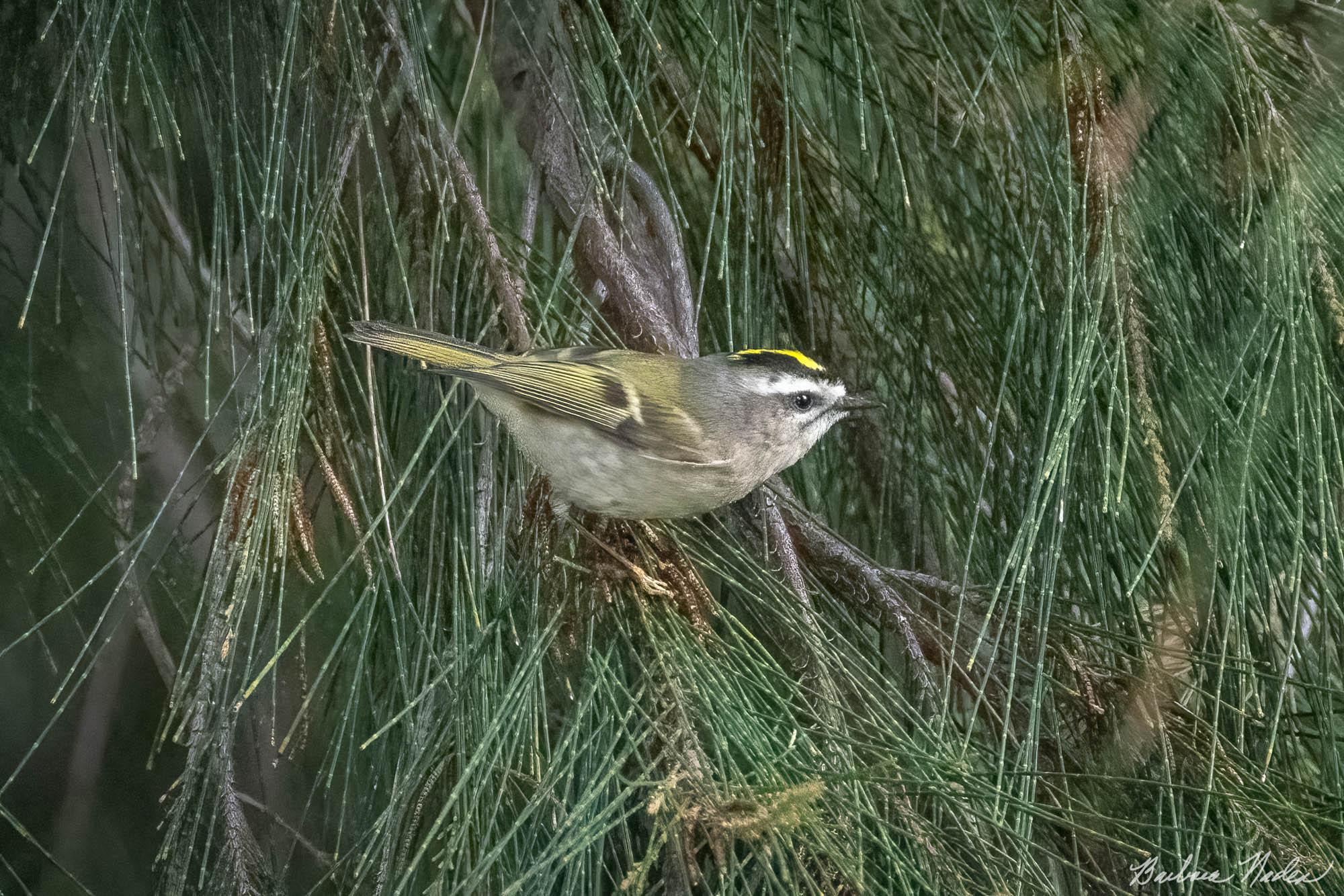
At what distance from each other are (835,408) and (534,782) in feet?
2.89

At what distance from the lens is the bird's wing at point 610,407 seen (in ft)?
5.81

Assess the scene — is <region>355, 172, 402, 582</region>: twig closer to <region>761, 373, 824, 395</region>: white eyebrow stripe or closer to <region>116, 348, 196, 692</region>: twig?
<region>116, 348, 196, 692</region>: twig

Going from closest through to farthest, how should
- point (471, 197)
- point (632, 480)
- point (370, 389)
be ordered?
point (370, 389), point (471, 197), point (632, 480)

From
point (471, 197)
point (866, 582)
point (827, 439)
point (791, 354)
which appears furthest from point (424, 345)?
point (827, 439)

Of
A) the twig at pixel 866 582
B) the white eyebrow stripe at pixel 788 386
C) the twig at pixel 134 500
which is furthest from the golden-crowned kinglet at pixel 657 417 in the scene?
the twig at pixel 134 500

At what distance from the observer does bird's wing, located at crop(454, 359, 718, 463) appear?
5.81ft

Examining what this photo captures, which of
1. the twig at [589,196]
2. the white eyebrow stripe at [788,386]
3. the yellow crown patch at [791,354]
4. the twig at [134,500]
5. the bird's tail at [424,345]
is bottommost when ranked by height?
the twig at [134,500]

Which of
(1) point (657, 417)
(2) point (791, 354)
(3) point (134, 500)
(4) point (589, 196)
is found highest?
(4) point (589, 196)

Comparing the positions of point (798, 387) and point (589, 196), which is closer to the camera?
point (589, 196)

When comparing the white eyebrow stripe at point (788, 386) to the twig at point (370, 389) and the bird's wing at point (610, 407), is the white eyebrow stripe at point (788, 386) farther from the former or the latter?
the twig at point (370, 389)

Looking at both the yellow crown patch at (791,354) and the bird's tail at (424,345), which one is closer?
the bird's tail at (424,345)

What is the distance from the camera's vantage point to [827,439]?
78.4 inches

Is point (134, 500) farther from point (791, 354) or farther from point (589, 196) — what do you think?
point (791, 354)

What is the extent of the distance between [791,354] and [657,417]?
274 millimetres
